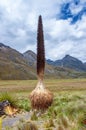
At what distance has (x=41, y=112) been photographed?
14.0 metres

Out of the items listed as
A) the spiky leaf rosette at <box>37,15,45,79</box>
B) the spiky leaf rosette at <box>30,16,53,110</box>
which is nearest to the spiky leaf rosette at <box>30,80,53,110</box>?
the spiky leaf rosette at <box>30,16,53,110</box>

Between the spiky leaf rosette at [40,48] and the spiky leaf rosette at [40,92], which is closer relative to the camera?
the spiky leaf rosette at [40,92]

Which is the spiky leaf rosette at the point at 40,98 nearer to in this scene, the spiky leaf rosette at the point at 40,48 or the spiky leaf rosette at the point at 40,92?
the spiky leaf rosette at the point at 40,92

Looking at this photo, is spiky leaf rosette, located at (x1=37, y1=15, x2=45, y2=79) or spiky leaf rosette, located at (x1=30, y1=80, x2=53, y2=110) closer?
spiky leaf rosette, located at (x1=30, y1=80, x2=53, y2=110)

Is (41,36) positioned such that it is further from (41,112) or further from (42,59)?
(41,112)

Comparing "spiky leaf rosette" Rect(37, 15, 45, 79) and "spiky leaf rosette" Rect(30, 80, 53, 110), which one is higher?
"spiky leaf rosette" Rect(37, 15, 45, 79)

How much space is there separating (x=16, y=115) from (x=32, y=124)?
766cm

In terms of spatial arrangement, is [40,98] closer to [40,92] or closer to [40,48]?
[40,92]

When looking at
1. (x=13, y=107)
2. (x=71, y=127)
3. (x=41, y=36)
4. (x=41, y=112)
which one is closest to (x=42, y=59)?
(x=41, y=36)

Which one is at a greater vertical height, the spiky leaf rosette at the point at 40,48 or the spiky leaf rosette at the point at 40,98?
the spiky leaf rosette at the point at 40,48

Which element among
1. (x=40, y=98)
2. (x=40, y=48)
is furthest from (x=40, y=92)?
(x=40, y=48)

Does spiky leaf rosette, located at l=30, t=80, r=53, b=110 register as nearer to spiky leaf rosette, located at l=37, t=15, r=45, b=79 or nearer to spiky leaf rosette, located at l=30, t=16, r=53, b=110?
spiky leaf rosette, located at l=30, t=16, r=53, b=110

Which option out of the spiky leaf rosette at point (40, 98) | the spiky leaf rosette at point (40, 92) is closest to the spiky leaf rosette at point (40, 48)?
the spiky leaf rosette at point (40, 92)

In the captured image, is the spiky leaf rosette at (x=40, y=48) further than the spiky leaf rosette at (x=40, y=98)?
Yes
